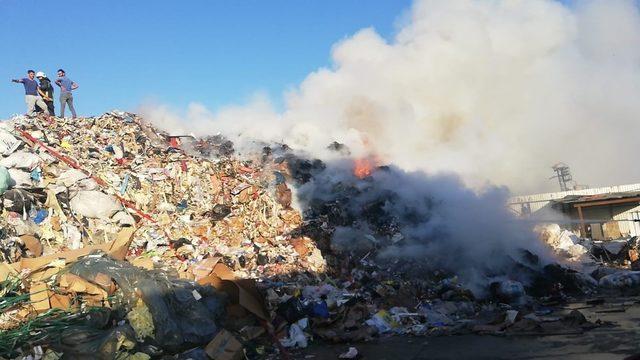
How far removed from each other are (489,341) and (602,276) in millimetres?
A: 5635

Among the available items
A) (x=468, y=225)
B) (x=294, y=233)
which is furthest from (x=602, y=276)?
(x=294, y=233)

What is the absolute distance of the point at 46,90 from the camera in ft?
41.5

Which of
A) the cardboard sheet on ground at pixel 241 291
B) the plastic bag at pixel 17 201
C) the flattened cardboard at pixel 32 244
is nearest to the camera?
the cardboard sheet on ground at pixel 241 291

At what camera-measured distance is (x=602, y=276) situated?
9.79 metres

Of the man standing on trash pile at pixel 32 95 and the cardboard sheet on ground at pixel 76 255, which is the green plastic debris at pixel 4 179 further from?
the man standing on trash pile at pixel 32 95

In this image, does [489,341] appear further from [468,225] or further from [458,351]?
[468,225]

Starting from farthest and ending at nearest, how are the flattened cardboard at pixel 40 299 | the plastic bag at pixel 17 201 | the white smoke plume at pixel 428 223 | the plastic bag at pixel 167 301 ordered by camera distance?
the white smoke plume at pixel 428 223 → the plastic bag at pixel 17 201 → the flattened cardboard at pixel 40 299 → the plastic bag at pixel 167 301

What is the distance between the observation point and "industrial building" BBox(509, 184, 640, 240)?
1845 centimetres

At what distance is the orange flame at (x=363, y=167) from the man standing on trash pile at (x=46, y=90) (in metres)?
8.45

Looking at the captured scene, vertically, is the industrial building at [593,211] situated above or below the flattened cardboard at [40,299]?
above

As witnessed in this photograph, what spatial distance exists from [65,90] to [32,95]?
89 cm

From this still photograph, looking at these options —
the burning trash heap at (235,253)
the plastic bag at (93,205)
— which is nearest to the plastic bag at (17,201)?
the burning trash heap at (235,253)

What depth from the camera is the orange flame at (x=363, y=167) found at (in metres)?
12.8

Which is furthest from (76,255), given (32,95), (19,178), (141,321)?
(32,95)
